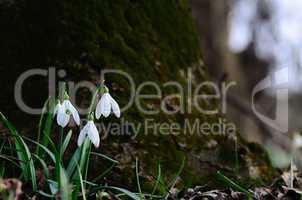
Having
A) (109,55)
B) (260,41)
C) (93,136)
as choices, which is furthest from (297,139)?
(260,41)

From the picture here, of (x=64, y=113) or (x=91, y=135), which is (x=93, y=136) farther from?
(x=64, y=113)

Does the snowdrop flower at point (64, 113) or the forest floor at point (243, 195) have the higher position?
the snowdrop flower at point (64, 113)

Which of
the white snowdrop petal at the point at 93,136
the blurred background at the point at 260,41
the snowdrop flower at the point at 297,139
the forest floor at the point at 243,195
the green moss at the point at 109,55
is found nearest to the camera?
the white snowdrop petal at the point at 93,136

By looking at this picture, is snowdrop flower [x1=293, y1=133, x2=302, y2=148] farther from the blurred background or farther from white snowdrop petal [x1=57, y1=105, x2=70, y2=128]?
the blurred background

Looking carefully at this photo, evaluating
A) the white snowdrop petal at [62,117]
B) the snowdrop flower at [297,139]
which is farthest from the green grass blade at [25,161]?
the snowdrop flower at [297,139]

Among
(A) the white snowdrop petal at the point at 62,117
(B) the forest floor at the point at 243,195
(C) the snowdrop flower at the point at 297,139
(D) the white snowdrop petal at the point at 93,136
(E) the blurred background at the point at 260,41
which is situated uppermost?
(E) the blurred background at the point at 260,41

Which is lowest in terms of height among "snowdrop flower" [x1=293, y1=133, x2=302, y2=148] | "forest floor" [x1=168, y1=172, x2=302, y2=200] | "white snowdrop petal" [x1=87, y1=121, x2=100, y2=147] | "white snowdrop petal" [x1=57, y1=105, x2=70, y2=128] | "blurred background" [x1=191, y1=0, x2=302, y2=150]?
"forest floor" [x1=168, y1=172, x2=302, y2=200]

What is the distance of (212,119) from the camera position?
3.63m

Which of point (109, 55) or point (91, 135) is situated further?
point (109, 55)

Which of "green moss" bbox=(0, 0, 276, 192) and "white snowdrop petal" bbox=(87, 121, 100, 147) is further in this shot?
"green moss" bbox=(0, 0, 276, 192)

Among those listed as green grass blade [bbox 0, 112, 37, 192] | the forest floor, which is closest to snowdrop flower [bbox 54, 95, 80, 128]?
green grass blade [bbox 0, 112, 37, 192]

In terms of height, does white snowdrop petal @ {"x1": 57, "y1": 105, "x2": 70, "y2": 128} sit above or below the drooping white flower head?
above

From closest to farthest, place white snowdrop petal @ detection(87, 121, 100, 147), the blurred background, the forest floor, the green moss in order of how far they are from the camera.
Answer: white snowdrop petal @ detection(87, 121, 100, 147), the forest floor, the green moss, the blurred background

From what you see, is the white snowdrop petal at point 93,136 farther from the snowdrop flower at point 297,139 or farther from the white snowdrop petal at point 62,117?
the snowdrop flower at point 297,139
